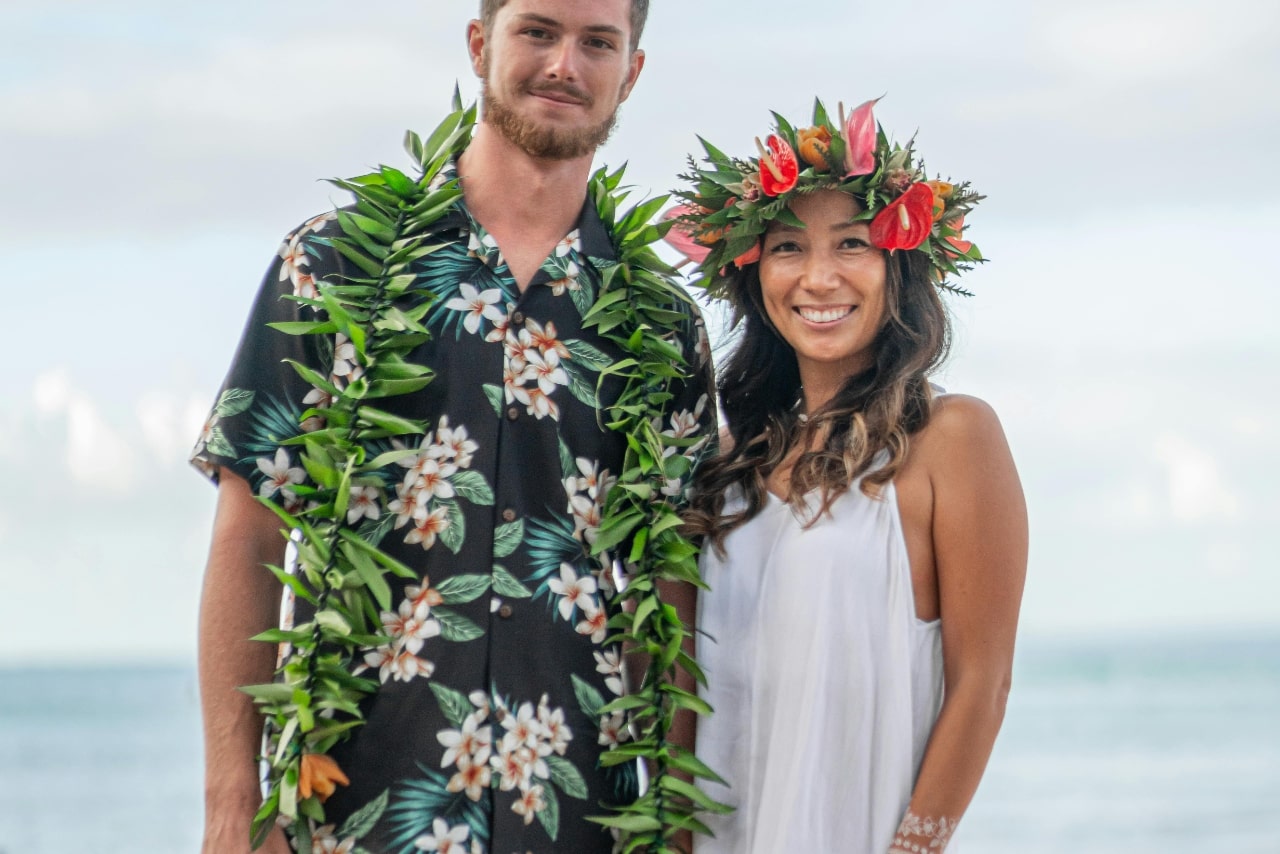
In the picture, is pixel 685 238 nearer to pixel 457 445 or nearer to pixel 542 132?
pixel 542 132

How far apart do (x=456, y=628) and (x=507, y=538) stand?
0.21 m

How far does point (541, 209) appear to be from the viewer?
3.53 meters

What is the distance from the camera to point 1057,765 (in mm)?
18453

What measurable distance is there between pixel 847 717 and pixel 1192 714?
21297mm

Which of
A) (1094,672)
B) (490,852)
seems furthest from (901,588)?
(1094,672)

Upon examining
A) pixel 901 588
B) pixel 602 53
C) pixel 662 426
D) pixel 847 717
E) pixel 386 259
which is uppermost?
pixel 602 53

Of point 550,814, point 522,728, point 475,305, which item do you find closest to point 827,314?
point 475,305

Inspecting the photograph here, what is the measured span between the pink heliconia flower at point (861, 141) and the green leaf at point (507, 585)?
1154mm

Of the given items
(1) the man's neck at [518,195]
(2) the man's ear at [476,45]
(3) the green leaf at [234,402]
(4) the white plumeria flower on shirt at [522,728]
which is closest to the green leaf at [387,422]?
(3) the green leaf at [234,402]

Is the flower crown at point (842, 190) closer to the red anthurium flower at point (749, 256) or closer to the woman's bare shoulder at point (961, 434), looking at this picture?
the red anthurium flower at point (749, 256)

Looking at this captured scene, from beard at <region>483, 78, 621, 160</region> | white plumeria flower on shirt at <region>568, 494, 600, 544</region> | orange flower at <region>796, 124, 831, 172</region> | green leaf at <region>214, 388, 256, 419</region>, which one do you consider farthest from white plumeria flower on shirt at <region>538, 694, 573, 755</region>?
orange flower at <region>796, 124, 831, 172</region>

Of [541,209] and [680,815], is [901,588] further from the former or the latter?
[541,209]

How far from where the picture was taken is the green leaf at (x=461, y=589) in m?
3.20

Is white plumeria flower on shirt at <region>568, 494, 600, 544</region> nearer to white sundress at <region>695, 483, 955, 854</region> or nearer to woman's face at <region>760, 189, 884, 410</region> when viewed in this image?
white sundress at <region>695, 483, 955, 854</region>
